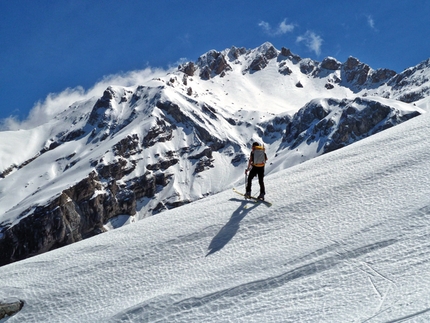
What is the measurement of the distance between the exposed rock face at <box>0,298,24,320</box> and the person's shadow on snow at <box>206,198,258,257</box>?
4528 mm

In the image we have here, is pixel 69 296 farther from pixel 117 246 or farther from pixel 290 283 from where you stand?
pixel 290 283

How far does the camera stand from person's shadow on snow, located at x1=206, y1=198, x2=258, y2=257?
10508 mm

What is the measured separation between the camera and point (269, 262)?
363 inches

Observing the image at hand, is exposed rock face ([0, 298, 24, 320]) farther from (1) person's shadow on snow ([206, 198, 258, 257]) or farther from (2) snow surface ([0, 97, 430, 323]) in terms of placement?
(1) person's shadow on snow ([206, 198, 258, 257])

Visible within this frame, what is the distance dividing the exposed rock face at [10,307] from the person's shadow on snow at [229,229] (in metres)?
4.53

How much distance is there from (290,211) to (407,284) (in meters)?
4.44

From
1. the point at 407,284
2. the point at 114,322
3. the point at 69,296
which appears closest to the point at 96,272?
the point at 69,296

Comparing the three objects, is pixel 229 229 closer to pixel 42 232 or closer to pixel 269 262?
pixel 269 262

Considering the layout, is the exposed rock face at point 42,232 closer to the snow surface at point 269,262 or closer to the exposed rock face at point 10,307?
the snow surface at point 269,262

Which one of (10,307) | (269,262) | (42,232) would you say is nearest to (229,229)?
(269,262)

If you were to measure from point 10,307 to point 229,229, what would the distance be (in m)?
5.53

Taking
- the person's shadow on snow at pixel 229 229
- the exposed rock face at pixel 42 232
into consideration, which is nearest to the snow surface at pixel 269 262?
the person's shadow on snow at pixel 229 229

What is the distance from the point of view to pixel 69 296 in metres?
9.72

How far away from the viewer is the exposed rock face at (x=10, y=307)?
374 inches
